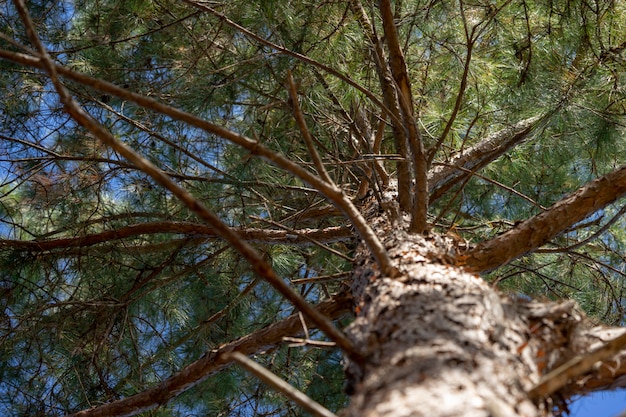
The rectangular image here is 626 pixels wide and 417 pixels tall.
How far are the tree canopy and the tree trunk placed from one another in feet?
2.70

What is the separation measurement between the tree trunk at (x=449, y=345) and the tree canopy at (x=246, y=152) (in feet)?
2.70

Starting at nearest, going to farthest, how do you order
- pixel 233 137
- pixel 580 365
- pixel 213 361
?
pixel 580 365 < pixel 233 137 < pixel 213 361

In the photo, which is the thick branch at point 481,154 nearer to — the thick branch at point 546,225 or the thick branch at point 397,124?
the thick branch at point 397,124

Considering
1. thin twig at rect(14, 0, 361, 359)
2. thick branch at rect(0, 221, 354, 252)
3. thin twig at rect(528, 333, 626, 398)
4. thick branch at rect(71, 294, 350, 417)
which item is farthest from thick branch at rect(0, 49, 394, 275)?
thick branch at rect(0, 221, 354, 252)

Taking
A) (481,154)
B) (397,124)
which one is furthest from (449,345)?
(481,154)

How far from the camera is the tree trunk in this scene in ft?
3.27

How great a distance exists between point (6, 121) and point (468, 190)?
2.36m

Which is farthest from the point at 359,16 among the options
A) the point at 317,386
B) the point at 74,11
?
the point at 317,386

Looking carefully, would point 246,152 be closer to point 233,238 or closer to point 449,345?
point 233,238

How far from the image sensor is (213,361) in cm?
192

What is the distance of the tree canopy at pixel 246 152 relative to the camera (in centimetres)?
259

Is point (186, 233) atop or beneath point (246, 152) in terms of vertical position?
beneath

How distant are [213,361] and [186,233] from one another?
70 centimetres

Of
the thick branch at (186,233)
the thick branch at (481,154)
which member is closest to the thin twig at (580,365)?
the thick branch at (186,233)
